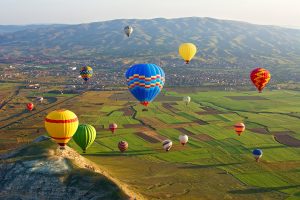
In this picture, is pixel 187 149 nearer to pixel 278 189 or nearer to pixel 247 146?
pixel 247 146

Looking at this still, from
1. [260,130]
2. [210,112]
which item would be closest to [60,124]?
[260,130]

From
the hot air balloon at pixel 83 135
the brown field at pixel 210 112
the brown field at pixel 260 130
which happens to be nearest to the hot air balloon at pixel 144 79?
the hot air balloon at pixel 83 135

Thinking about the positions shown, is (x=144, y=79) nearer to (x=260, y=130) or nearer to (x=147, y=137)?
(x=147, y=137)

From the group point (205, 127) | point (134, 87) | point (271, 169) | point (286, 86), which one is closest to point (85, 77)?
point (205, 127)

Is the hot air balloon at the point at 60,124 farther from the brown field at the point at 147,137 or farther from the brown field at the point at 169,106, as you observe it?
the brown field at the point at 169,106

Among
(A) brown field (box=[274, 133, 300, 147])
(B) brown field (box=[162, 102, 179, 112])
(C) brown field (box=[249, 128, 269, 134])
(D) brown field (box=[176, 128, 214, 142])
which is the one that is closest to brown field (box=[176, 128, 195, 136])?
(D) brown field (box=[176, 128, 214, 142])
